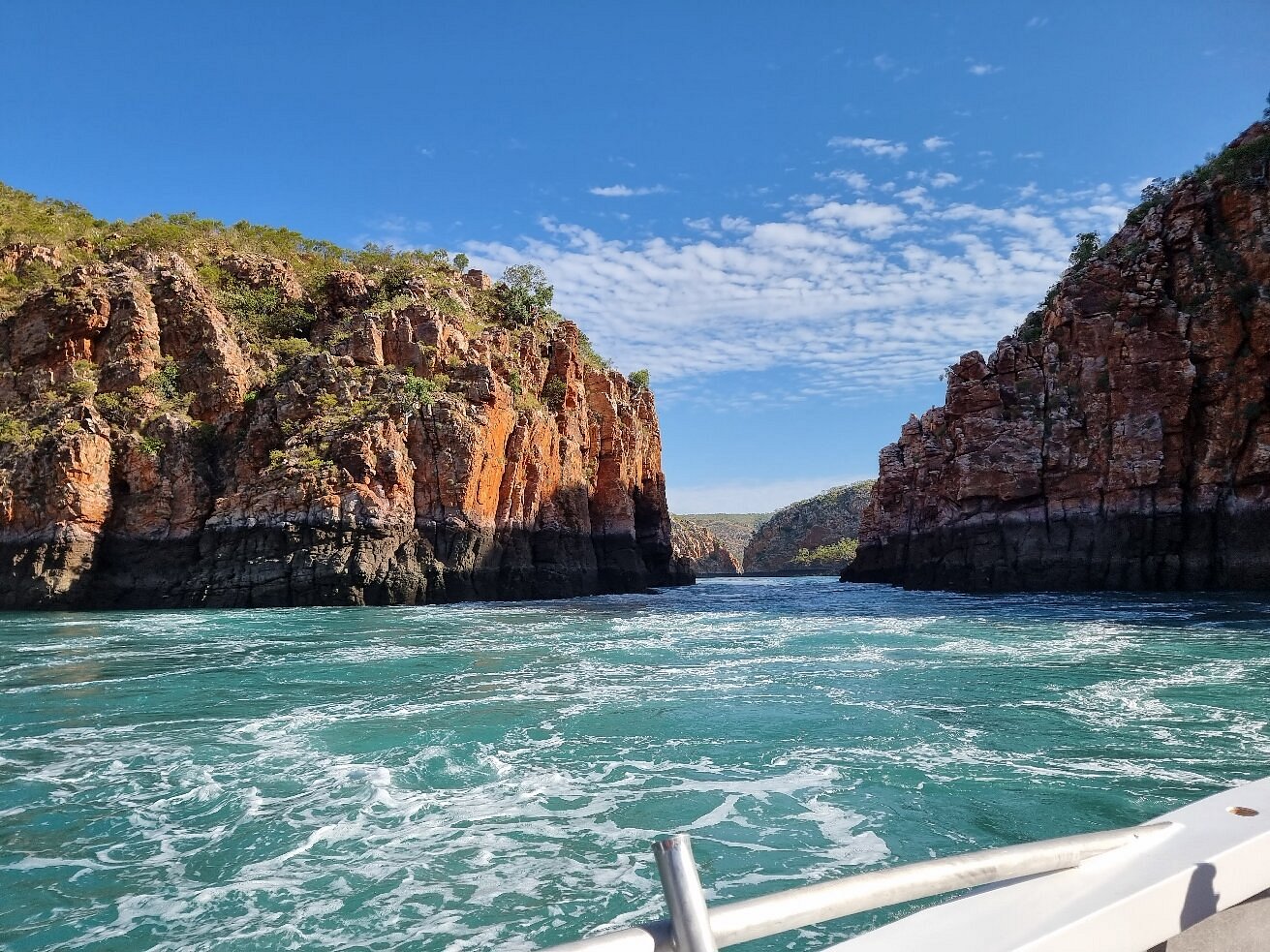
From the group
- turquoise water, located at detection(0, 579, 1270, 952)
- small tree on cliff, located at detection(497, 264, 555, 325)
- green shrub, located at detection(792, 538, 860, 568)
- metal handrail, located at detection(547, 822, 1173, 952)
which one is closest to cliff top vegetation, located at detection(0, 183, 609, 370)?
small tree on cliff, located at detection(497, 264, 555, 325)

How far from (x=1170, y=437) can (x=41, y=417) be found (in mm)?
52209

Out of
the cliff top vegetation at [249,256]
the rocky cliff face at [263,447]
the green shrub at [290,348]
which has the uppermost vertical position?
the cliff top vegetation at [249,256]

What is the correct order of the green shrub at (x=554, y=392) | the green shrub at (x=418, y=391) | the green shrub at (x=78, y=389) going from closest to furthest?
the green shrub at (x=78, y=389) < the green shrub at (x=418, y=391) < the green shrub at (x=554, y=392)

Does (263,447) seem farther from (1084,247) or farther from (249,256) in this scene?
(1084,247)

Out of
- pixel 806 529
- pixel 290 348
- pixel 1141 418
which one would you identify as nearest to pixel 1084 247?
pixel 1141 418

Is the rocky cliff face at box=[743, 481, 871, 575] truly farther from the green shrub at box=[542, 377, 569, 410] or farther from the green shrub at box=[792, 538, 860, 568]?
the green shrub at box=[542, 377, 569, 410]

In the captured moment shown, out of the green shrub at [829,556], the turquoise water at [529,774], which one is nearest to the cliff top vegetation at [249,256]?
the turquoise water at [529,774]

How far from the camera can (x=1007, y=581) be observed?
38875 mm

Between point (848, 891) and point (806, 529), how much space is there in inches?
5670

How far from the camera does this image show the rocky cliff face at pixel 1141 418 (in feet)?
109

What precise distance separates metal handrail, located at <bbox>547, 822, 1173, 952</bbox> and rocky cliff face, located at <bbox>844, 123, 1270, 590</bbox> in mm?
36971

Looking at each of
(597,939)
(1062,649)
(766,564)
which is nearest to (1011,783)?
(597,939)

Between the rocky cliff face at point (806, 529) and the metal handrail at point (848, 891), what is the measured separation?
127227 mm

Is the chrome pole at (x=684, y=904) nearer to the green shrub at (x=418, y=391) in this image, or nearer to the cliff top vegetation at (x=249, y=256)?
the green shrub at (x=418, y=391)
